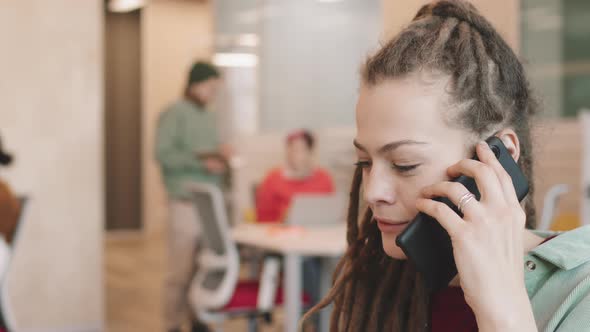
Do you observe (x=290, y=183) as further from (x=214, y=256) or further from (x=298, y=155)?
(x=214, y=256)

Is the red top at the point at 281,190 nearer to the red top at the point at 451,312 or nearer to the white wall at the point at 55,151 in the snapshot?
the white wall at the point at 55,151

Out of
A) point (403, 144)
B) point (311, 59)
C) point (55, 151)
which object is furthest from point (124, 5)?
point (403, 144)

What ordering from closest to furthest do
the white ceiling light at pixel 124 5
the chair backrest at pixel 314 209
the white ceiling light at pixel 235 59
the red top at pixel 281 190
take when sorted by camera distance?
the chair backrest at pixel 314 209 < the red top at pixel 281 190 < the white ceiling light at pixel 235 59 < the white ceiling light at pixel 124 5

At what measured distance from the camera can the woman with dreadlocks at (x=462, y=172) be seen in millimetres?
862

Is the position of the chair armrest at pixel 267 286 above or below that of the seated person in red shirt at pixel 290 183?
below

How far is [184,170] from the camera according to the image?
4.59 meters

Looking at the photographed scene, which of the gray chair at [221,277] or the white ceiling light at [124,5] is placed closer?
the gray chair at [221,277]

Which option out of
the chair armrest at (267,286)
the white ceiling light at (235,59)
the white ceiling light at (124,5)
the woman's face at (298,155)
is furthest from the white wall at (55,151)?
the white ceiling light at (124,5)

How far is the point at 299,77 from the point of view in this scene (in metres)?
6.73

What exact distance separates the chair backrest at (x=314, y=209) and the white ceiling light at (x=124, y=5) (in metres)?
6.86

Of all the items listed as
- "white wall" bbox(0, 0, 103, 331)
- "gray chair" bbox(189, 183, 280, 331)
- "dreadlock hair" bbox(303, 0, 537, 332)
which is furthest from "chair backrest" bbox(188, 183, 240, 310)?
"dreadlock hair" bbox(303, 0, 537, 332)

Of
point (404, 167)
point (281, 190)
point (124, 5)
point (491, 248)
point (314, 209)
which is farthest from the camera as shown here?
point (124, 5)

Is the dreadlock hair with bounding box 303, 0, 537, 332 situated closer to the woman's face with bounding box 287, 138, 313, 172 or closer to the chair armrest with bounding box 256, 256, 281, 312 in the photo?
the chair armrest with bounding box 256, 256, 281, 312

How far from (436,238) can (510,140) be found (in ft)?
0.59
